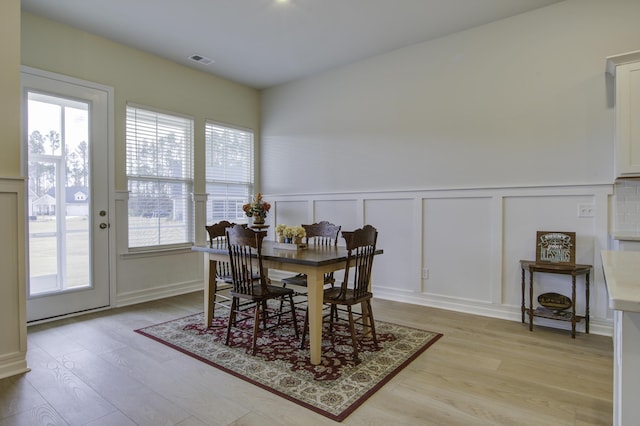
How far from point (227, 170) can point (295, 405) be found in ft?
13.0

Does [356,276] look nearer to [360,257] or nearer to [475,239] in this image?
[360,257]

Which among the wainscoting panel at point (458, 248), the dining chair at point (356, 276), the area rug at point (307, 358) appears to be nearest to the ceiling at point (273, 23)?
the wainscoting panel at point (458, 248)

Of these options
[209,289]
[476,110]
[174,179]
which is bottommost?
[209,289]

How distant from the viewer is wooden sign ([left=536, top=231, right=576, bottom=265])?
330 cm

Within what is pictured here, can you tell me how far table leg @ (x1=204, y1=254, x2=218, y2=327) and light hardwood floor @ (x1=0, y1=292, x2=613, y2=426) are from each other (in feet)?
1.70

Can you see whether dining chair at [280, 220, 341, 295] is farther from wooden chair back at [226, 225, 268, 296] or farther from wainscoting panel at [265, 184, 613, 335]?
wainscoting panel at [265, 184, 613, 335]

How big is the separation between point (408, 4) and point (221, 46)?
2178 mm

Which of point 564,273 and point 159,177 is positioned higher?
point 159,177

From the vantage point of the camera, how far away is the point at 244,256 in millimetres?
2926

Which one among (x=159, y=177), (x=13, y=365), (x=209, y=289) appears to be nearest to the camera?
(x=13, y=365)

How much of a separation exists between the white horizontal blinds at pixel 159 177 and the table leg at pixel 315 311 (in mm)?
2769

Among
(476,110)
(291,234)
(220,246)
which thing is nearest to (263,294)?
(291,234)

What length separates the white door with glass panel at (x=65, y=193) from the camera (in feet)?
11.5

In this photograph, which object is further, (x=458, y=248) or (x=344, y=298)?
(x=458, y=248)
